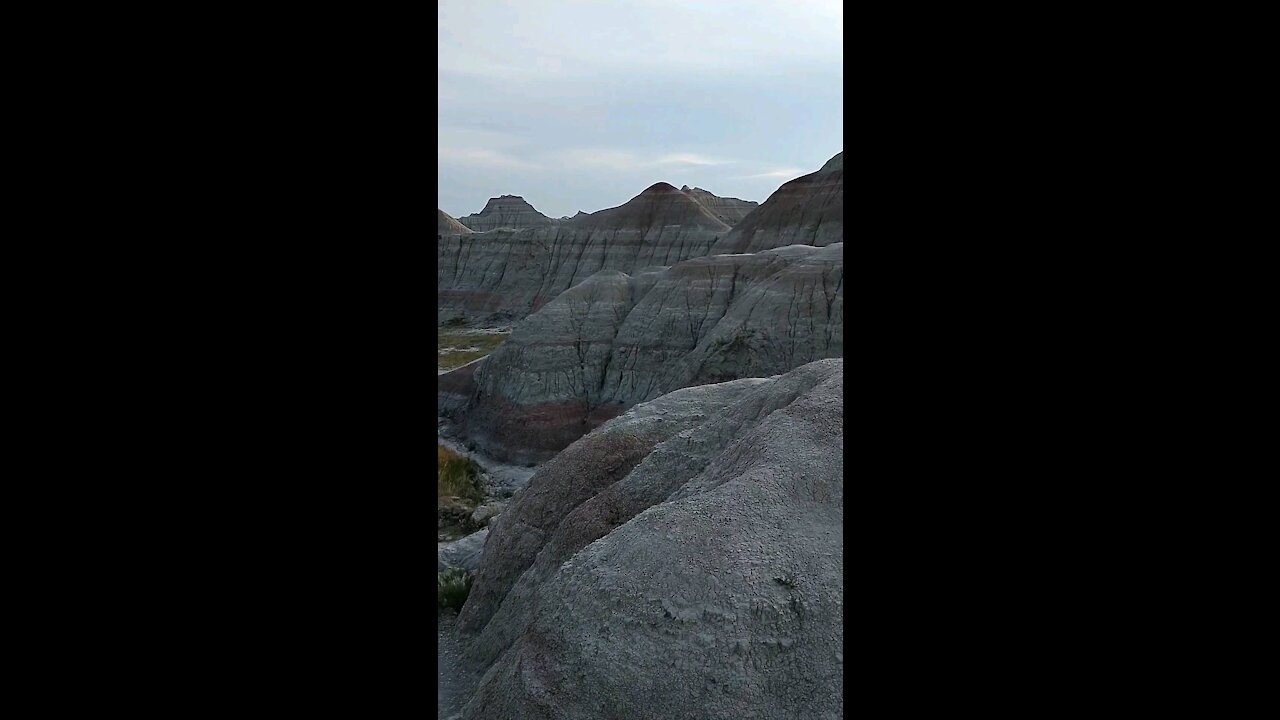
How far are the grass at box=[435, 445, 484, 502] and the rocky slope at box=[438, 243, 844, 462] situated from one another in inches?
116

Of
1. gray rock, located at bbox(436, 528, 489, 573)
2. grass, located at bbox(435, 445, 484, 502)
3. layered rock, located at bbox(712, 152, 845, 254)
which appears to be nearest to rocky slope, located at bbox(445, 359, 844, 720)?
gray rock, located at bbox(436, 528, 489, 573)

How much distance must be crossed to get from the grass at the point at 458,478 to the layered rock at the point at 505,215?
316 ft

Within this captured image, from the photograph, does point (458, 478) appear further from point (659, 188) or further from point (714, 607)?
point (659, 188)

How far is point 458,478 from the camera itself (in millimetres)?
19406

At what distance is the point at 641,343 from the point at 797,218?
1933 cm

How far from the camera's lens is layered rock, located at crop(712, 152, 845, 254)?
4084 cm

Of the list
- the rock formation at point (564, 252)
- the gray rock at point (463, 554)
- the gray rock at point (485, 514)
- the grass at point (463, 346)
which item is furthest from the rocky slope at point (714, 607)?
the rock formation at point (564, 252)

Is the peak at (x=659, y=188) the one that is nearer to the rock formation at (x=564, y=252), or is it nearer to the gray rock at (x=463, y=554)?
the rock formation at (x=564, y=252)

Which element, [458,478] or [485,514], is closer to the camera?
[485,514]

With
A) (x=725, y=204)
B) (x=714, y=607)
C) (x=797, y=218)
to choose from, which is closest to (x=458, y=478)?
(x=714, y=607)
